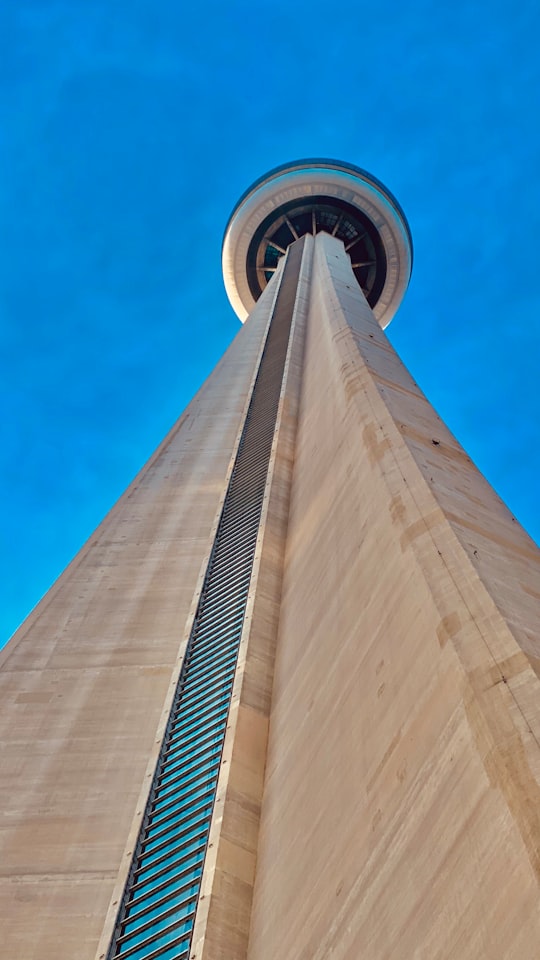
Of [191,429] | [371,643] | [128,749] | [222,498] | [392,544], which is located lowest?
[371,643]

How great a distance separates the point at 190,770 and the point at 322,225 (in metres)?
33.5

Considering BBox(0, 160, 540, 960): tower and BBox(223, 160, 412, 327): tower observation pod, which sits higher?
BBox(223, 160, 412, 327): tower observation pod

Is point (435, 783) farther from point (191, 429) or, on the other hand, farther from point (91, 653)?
point (191, 429)

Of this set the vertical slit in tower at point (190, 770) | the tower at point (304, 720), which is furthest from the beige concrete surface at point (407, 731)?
the vertical slit in tower at point (190, 770)

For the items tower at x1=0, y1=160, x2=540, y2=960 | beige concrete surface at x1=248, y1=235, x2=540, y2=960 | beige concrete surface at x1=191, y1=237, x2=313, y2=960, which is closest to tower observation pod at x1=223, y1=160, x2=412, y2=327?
tower at x1=0, y1=160, x2=540, y2=960

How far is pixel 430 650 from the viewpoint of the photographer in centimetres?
327

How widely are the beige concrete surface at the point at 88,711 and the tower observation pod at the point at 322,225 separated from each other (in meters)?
24.9

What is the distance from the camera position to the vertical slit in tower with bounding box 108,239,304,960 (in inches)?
168

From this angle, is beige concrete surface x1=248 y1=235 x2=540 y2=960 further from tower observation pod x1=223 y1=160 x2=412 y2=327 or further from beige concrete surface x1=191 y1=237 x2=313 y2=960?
tower observation pod x1=223 y1=160 x2=412 y2=327

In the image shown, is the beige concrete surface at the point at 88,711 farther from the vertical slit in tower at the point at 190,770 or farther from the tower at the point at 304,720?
the vertical slit in tower at the point at 190,770

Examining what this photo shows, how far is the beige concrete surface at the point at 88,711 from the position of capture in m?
5.24

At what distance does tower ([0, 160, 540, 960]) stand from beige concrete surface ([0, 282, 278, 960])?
2cm

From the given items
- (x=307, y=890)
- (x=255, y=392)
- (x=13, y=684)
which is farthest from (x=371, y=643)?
(x=255, y=392)

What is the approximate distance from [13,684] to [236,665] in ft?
8.37
